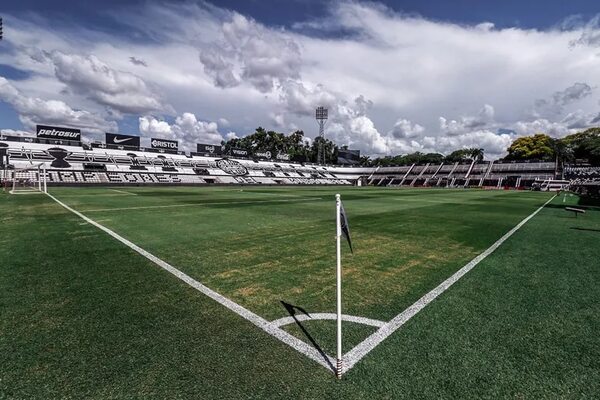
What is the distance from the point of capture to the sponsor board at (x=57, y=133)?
7028 centimetres

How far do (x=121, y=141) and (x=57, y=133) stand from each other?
13197 millimetres

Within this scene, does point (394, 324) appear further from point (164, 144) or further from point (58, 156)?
point (164, 144)

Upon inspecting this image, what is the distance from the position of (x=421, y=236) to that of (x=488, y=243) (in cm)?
199

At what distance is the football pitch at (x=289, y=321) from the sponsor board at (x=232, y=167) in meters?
80.6

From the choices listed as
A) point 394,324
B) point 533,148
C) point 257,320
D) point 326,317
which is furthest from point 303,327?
point 533,148

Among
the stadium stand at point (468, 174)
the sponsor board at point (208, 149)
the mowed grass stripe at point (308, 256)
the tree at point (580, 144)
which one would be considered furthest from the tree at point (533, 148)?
the mowed grass stripe at point (308, 256)

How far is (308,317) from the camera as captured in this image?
468 cm

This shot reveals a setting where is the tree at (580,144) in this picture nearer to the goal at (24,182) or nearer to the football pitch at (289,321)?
the football pitch at (289,321)

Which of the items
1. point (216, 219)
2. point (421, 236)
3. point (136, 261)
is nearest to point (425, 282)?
point (421, 236)

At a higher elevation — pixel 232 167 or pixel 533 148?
pixel 533 148

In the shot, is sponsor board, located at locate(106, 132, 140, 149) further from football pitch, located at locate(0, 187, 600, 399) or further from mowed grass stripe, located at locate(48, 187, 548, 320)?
football pitch, located at locate(0, 187, 600, 399)

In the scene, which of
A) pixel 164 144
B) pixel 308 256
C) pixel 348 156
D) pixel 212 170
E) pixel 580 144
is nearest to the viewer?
pixel 308 256

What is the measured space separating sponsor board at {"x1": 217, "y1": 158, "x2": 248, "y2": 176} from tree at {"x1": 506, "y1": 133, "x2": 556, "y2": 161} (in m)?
100

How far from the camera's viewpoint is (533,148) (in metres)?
116
